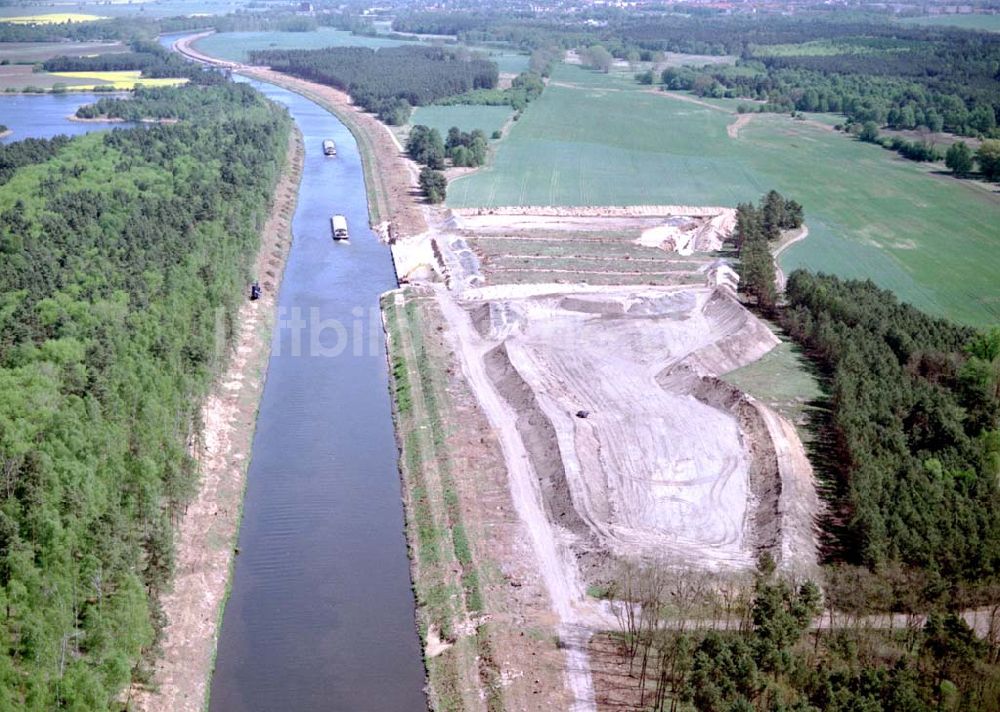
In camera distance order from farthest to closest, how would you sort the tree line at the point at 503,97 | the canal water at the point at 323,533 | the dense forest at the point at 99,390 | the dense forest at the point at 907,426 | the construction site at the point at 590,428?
1. the tree line at the point at 503,97
2. the construction site at the point at 590,428
3. the dense forest at the point at 907,426
4. the canal water at the point at 323,533
5. the dense forest at the point at 99,390

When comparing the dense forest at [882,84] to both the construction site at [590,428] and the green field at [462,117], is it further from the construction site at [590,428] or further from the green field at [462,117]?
the construction site at [590,428]

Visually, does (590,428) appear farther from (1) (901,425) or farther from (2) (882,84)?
(2) (882,84)

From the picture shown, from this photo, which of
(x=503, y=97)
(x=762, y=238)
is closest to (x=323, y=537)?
(x=762, y=238)

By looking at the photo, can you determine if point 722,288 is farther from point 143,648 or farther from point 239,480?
point 143,648

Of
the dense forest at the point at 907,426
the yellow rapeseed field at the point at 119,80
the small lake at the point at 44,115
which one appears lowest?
the dense forest at the point at 907,426

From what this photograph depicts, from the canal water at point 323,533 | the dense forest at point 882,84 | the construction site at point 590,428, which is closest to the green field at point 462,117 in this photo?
the dense forest at point 882,84

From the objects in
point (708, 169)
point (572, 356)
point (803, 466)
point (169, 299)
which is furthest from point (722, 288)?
point (708, 169)

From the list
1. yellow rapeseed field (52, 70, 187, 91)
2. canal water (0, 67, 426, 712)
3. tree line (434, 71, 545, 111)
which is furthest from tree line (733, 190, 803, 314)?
yellow rapeseed field (52, 70, 187, 91)
